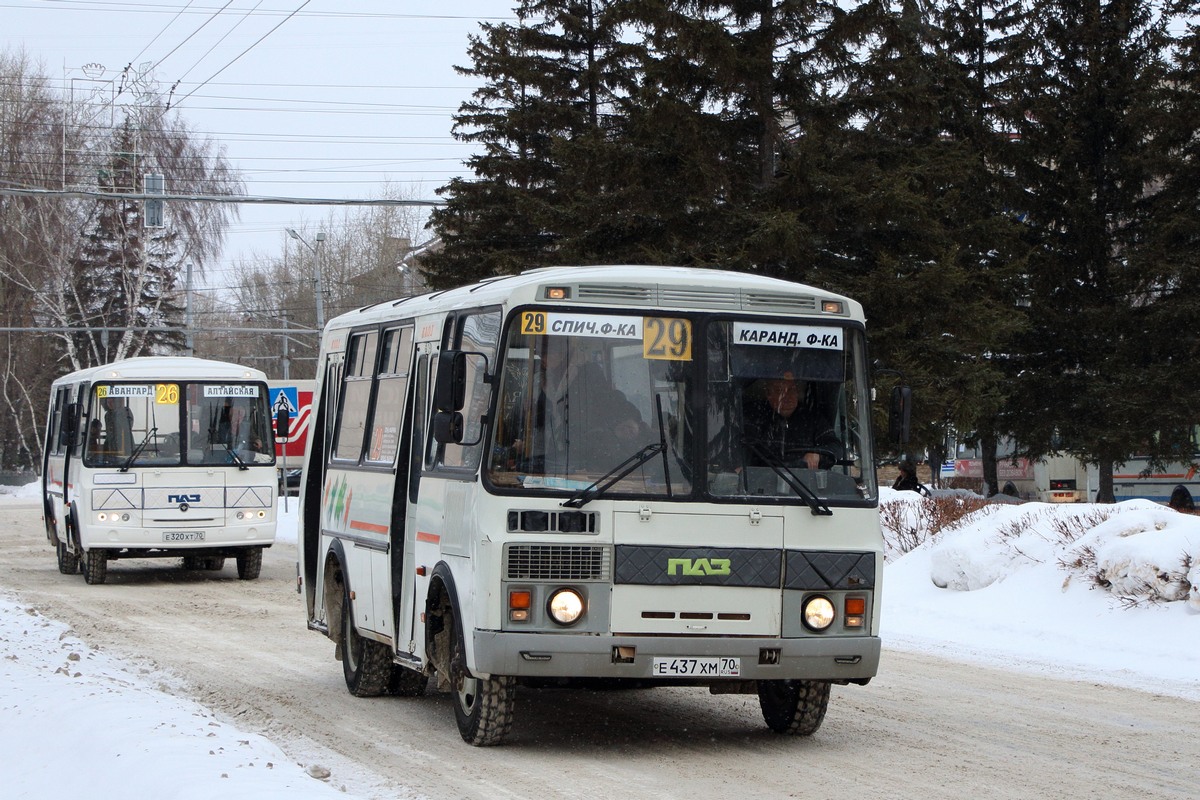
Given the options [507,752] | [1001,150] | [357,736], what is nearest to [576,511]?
[507,752]

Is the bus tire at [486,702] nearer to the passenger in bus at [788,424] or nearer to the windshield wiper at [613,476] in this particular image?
the windshield wiper at [613,476]

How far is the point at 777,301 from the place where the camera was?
30.4ft

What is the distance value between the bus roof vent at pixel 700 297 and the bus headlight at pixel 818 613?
1717mm

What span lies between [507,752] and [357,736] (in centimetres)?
114

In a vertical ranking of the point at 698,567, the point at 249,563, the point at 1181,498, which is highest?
the point at 698,567

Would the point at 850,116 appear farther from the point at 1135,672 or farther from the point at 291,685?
the point at 291,685

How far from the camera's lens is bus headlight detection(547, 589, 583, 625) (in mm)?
8570

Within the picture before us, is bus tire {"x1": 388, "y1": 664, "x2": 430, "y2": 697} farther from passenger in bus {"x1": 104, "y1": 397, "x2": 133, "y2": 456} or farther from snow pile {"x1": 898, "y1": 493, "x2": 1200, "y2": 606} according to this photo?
passenger in bus {"x1": 104, "y1": 397, "x2": 133, "y2": 456}

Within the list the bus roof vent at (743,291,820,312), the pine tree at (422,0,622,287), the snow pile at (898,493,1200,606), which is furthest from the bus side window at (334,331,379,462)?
the pine tree at (422,0,622,287)

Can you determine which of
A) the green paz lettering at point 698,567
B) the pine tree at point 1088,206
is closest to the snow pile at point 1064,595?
the green paz lettering at point 698,567

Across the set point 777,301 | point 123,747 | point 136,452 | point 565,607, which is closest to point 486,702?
point 565,607

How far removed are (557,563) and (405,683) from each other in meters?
3.54

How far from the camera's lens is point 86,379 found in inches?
892

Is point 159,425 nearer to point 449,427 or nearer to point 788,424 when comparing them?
point 449,427
